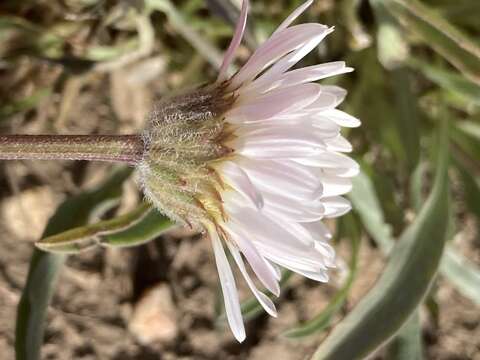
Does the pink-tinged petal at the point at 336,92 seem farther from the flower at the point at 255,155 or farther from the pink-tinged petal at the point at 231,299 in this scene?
the pink-tinged petal at the point at 231,299

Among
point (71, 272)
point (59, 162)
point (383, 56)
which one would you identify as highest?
point (383, 56)

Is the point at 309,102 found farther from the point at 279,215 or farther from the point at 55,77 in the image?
the point at 55,77

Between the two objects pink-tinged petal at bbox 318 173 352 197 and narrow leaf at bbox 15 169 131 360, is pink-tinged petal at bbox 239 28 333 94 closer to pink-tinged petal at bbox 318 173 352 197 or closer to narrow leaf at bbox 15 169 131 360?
pink-tinged petal at bbox 318 173 352 197

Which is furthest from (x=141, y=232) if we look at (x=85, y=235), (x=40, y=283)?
(x=40, y=283)

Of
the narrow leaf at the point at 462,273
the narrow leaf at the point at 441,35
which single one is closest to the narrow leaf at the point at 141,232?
the narrow leaf at the point at 441,35

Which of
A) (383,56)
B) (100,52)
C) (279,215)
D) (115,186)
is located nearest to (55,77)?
(100,52)
